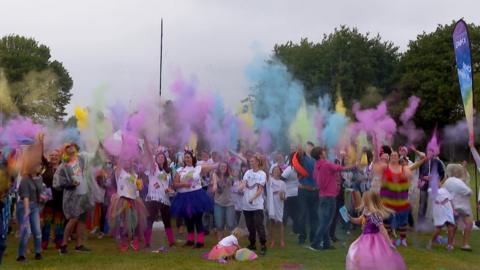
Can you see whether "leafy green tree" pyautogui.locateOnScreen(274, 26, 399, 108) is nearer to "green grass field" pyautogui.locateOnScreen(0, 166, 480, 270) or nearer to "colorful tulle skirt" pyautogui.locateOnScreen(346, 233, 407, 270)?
"green grass field" pyautogui.locateOnScreen(0, 166, 480, 270)

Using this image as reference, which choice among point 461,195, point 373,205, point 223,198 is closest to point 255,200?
Answer: point 223,198

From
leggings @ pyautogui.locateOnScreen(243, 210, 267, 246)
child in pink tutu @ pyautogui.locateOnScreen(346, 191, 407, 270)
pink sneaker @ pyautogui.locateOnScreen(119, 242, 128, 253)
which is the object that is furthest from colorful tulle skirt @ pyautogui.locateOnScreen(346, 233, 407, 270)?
pink sneaker @ pyautogui.locateOnScreen(119, 242, 128, 253)

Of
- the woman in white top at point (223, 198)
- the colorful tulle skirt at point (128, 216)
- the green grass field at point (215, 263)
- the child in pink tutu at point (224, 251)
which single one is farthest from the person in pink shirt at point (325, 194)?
the colorful tulle skirt at point (128, 216)

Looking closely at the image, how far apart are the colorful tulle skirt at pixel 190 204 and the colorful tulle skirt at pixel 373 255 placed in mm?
3759

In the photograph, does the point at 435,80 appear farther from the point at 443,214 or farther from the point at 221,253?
the point at 221,253

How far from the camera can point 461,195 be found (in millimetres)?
10609

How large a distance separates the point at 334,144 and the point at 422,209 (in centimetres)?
266

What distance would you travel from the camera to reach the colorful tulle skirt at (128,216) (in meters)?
9.77

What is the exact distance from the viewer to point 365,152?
1211 cm

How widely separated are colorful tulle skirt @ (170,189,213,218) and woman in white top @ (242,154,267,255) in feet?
2.76

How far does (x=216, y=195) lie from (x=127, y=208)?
1.92 metres

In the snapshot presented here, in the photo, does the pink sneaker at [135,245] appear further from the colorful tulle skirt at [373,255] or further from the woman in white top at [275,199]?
the colorful tulle skirt at [373,255]

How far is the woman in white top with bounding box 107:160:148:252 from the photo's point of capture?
9.75 metres

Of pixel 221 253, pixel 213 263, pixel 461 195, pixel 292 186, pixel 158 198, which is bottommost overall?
pixel 213 263
